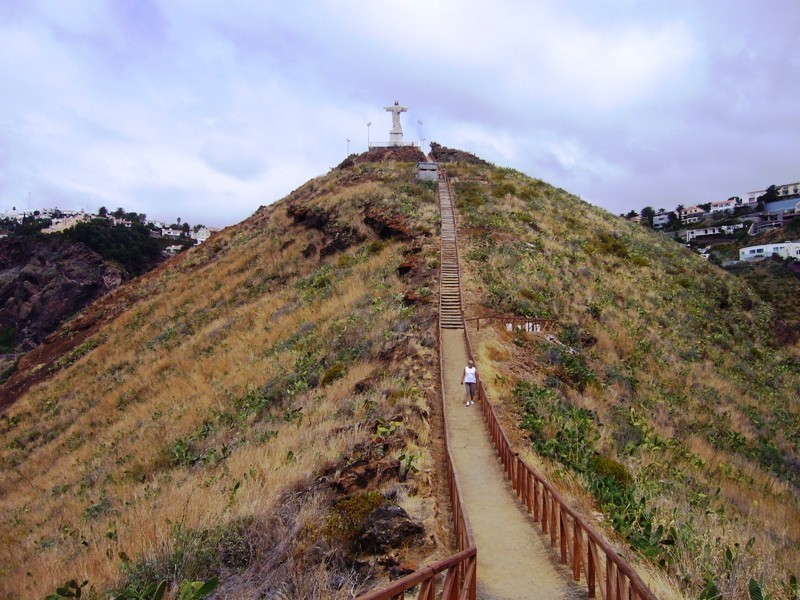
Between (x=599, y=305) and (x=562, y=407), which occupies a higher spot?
(x=599, y=305)

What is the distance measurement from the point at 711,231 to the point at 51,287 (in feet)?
455

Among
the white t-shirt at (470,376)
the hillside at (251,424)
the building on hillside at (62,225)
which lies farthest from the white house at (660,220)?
the white t-shirt at (470,376)

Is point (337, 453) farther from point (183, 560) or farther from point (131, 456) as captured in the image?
point (131, 456)

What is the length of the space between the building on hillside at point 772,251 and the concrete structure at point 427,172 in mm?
74984

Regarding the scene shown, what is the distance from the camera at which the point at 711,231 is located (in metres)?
128

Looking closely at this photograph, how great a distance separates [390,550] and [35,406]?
92.6ft

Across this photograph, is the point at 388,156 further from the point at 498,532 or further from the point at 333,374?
the point at 498,532

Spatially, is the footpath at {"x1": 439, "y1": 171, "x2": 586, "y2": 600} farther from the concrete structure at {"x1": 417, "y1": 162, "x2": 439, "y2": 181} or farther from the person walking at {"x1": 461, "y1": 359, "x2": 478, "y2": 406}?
the concrete structure at {"x1": 417, "y1": 162, "x2": 439, "y2": 181}

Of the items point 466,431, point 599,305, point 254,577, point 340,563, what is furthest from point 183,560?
point 599,305

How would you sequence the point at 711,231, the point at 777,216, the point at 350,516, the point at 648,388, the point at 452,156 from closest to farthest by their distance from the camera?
the point at 350,516 → the point at 648,388 → the point at 452,156 → the point at 777,216 → the point at 711,231

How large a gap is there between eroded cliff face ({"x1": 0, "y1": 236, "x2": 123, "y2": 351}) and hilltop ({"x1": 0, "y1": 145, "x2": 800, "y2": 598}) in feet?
189

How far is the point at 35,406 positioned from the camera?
27672 millimetres

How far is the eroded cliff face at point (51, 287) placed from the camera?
8906cm

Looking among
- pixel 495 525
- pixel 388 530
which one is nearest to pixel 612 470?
pixel 495 525
